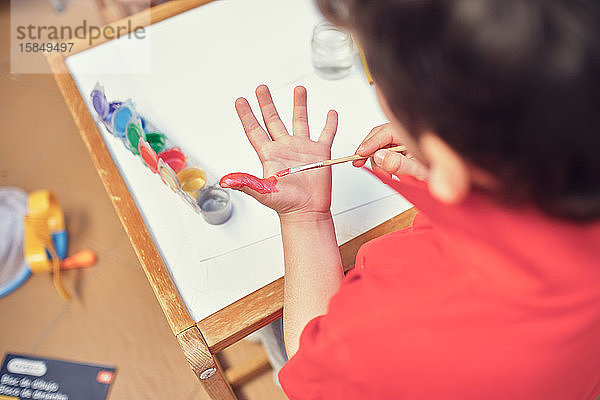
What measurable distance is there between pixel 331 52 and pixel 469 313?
624mm

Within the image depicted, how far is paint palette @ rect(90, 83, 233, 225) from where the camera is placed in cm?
79

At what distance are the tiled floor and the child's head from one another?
3.43ft

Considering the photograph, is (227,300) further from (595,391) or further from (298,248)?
(595,391)

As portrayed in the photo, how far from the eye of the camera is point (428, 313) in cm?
45

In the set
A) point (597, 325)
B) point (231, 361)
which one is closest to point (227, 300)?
point (597, 325)

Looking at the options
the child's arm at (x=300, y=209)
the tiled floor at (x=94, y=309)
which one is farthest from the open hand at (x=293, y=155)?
the tiled floor at (x=94, y=309)

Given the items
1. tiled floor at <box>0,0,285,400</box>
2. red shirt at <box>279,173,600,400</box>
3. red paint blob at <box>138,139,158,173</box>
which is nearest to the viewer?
red shirt at <box>279,173,600,400</box>

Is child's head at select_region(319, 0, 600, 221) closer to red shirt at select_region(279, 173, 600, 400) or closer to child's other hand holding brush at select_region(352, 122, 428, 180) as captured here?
red shirt at select_region(279, 173, 600, 400)

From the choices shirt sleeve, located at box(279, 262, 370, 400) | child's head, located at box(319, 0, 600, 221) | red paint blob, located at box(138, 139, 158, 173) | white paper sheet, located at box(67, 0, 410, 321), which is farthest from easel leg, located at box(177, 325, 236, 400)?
child's head, located at box(319, 0, 600, 221)

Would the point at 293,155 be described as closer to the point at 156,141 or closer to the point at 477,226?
the point at 156,141

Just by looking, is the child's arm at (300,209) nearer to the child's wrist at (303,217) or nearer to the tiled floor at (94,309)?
the child's wrist at (303,217)

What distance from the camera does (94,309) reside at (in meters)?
1.34

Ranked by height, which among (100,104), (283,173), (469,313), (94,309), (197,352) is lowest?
(94,309)

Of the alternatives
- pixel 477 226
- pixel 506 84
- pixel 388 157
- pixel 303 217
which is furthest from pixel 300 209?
pixel 506 84
